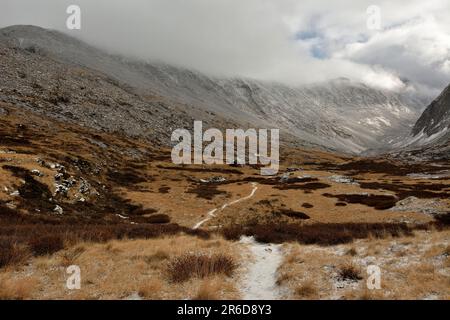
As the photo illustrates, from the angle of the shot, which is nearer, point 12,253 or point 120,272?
point 120,272

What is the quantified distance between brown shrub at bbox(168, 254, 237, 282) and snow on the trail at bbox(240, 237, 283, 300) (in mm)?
938

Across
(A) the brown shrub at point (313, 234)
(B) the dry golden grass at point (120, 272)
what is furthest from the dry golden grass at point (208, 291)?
(A) the brown shrub at point (313, 234)

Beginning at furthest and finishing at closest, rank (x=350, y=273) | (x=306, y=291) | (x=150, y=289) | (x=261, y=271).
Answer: (x=261, y=271), (x=350, y=273), (x=150, y=289), (x=306, y=291)

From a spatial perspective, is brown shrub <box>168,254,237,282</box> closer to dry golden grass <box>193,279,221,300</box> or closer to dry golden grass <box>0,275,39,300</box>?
dry golden grass <box>193,279,221,300</box>

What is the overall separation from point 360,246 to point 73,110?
135m

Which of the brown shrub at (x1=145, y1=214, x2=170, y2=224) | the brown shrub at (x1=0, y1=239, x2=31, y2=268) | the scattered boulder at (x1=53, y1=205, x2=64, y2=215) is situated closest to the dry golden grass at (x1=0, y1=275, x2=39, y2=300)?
the brown shrub at (x1=0, y1=239, x2=31, y2=268)

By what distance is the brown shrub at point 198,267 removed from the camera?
13.7 metres

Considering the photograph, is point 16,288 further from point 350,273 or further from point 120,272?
point 350,273

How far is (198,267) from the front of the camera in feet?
47.1

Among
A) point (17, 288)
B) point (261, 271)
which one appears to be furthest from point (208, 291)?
point (17, 288)

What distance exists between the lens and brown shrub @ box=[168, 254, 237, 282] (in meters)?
13.7

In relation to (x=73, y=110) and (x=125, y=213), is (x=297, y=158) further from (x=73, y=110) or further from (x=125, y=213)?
(x=125, y=213)

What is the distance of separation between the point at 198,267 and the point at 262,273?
3053mm

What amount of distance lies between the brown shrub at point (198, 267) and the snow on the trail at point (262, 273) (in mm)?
938
